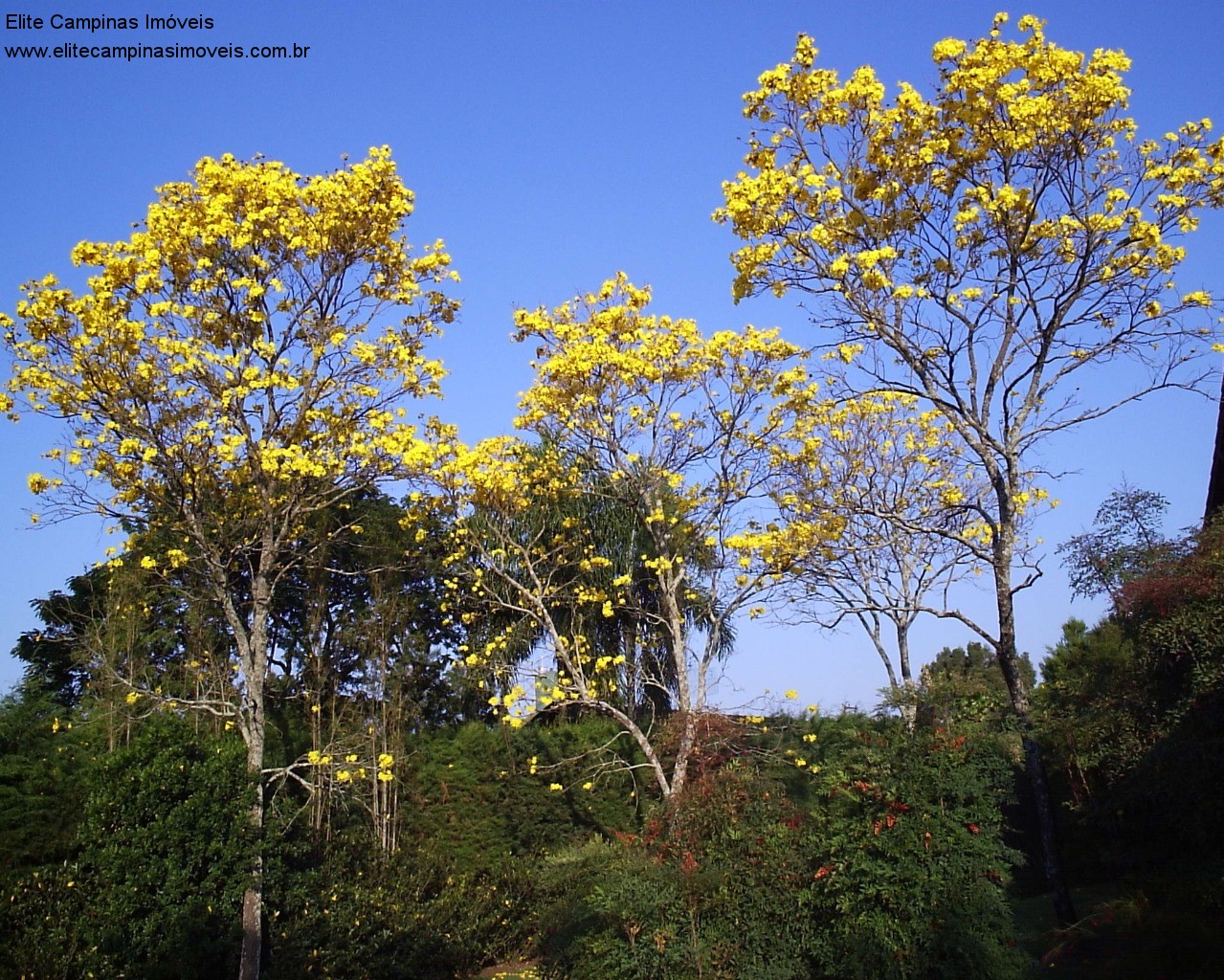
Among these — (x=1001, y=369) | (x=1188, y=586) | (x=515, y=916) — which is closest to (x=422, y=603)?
(x=515, y=916)

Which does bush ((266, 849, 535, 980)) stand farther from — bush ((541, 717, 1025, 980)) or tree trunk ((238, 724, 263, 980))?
bush ((541, 717, 1025, 980))

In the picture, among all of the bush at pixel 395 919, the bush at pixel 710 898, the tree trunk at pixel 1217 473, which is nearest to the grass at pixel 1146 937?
the bush at pixel 710 898

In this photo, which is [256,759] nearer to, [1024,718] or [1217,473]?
[1024,718]

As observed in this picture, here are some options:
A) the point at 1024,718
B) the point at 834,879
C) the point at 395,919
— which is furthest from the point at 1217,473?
the point at 395,919

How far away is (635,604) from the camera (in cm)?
1455

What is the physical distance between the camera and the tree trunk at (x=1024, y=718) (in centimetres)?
878

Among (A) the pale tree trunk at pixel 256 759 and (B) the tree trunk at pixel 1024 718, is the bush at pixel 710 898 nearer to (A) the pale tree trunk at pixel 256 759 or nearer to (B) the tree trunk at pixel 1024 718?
(B) the tree trunk at pixel 1024 718

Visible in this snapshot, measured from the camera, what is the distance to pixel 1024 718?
28.9 ft

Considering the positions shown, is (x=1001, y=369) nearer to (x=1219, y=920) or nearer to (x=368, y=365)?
(x=1219, y=920)

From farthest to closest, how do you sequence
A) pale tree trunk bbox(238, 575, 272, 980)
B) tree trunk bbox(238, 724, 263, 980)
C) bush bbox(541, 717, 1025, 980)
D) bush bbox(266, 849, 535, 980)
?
bush bbox(266, 849, 535, 980) → pale tree trunk bbox(238, 575, 272, 980) → tree trunk bbox(238, 724, 263, 980) → bush bbox(541, 717, 1025, 980)

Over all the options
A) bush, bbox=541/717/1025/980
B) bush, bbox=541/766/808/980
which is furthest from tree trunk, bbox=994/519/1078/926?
bush, bbox=541/766/808/980

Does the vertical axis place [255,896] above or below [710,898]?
above

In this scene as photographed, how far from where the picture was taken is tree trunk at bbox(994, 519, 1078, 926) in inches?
346

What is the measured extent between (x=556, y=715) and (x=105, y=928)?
847cm
